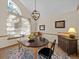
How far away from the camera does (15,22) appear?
747 cm

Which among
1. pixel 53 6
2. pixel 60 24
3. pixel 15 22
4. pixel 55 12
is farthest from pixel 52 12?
pixel 15 22

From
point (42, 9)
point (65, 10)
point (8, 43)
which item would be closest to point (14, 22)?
point (8, 43)

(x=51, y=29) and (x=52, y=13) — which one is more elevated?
(x=52, y=13)

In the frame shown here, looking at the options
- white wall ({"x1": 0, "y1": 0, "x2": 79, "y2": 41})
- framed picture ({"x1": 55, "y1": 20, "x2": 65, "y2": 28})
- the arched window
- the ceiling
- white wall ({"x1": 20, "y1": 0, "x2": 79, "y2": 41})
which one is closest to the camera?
white wall ({"x1": 0, "y1": 0, "x2": 79, "y2": 41})

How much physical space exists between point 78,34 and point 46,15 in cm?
308

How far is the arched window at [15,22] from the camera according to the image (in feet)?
22.8

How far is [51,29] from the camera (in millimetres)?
8281

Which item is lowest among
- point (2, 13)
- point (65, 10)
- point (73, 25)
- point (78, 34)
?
point (78, 34)

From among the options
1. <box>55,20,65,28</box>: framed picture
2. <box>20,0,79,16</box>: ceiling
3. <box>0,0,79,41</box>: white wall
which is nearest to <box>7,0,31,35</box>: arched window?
<box>0,0,79,41</box>: white wall

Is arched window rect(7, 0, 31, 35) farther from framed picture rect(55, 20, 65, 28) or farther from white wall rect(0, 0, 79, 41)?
framed picture rect(55, 20, 65, 28)

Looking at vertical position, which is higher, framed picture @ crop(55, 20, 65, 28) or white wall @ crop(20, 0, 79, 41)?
white wall @ crop(20, 0, 79, 41)

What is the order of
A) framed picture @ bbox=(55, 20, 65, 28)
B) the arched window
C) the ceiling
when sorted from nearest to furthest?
the ceiling, the arched window, framed picture @ bbox=(55, 20, 65, 28)

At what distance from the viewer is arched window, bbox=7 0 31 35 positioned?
6961 mm

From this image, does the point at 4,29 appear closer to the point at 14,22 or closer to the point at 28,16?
the point at 14,22
